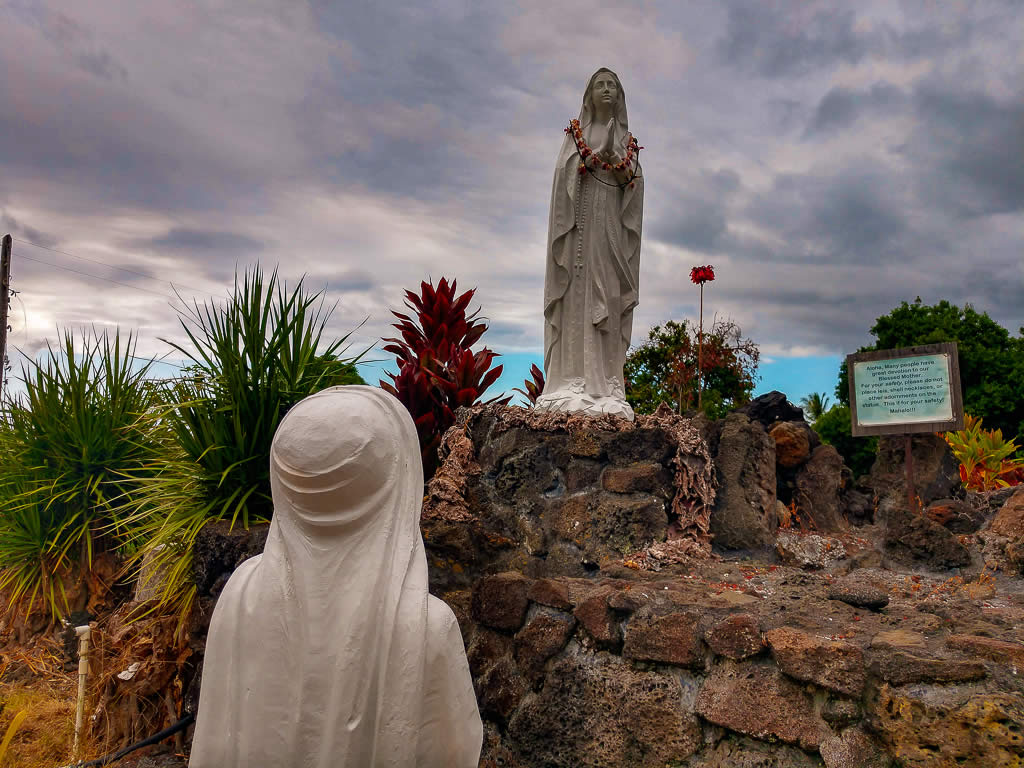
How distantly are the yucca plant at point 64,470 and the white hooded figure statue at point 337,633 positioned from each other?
401 centimetres

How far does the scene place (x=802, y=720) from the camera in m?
2.62

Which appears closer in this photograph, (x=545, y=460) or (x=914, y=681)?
(x=914, y=681)

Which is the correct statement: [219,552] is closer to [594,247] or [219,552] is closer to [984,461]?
[594,247]

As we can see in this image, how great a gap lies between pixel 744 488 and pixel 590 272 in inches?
77.0

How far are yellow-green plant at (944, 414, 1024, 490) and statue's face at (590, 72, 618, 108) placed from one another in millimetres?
6285

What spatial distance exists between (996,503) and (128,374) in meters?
6.98

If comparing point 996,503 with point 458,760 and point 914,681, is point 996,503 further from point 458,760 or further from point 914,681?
point 458,760

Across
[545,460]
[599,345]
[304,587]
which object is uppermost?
[599,345]

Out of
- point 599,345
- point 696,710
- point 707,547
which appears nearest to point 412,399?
point 599,345

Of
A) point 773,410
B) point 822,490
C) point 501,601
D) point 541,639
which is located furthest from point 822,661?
point 773,410

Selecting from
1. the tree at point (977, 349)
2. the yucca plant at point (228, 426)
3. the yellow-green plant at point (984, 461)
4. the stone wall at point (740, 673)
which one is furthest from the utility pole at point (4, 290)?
the tree at point (977, 349)

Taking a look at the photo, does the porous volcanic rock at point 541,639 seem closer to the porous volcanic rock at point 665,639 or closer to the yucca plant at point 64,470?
the porous volcanic rock at point 665,639

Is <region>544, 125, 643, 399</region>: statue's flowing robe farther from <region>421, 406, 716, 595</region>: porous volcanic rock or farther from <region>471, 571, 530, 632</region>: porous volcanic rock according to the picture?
<region>471, 571, 530, 632</region>: porous volcanic rock

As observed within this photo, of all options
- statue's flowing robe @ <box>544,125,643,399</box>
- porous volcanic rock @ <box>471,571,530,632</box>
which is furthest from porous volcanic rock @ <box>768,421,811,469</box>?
porous volcanic rock @ <box>471,571,530,632</box>
